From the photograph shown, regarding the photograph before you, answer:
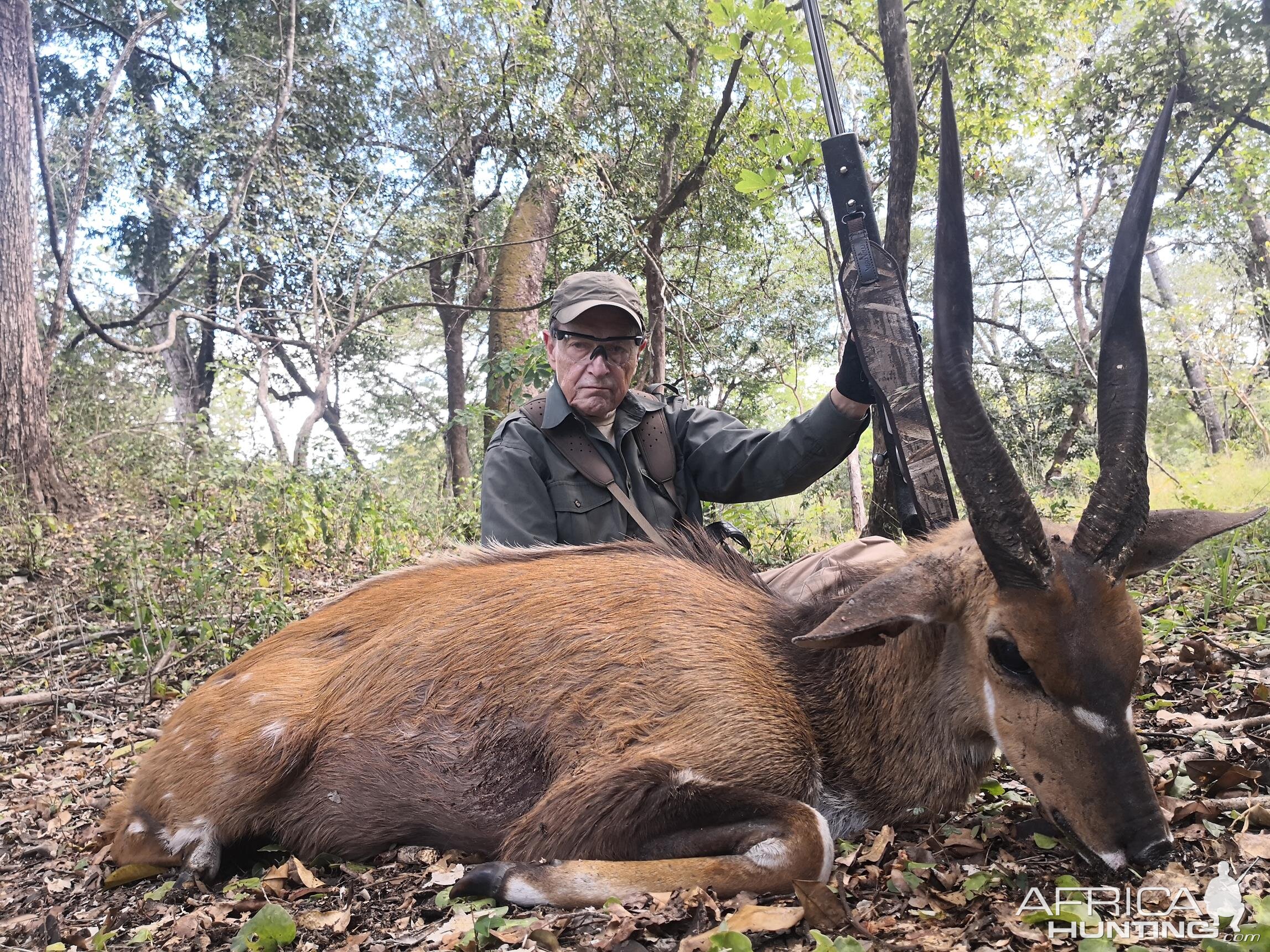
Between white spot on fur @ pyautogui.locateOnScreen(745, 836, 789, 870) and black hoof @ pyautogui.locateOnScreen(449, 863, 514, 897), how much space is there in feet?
2.93

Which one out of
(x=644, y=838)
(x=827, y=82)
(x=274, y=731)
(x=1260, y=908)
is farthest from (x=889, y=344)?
(x=274, y=731)

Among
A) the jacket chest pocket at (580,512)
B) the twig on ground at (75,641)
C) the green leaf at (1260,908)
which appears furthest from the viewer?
the twig on ground at (75,641)

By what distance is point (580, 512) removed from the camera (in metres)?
5.11

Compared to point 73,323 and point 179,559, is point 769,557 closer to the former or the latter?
point 179,559

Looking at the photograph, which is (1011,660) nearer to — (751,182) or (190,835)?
(190,835)

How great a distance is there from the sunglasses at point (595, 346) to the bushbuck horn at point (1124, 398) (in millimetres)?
2911

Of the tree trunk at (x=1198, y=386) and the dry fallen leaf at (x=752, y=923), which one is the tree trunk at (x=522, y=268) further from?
the dry fallen leaf at (x=752, y=923)

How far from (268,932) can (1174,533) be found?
11.6 feet

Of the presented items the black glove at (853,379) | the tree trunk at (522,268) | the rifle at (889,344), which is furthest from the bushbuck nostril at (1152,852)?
the tree trunk at (522,268)

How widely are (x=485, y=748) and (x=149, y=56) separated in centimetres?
2383

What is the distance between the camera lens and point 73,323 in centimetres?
1983

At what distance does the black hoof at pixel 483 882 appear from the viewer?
9.80 ft

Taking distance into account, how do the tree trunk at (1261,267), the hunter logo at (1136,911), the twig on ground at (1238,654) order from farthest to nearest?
the tree trunk at (1261,267) → the twig on ground at (1238,654) → the hunter logo at (1136,911)

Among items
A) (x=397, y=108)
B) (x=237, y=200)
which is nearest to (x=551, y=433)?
(x=237, y=200)
